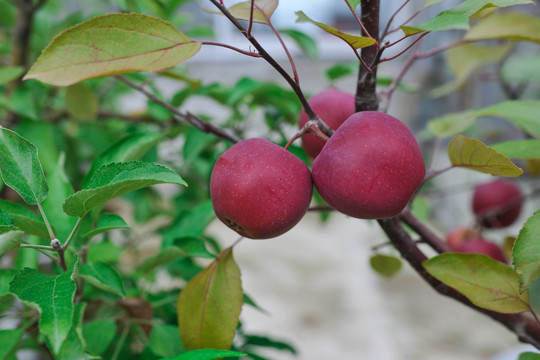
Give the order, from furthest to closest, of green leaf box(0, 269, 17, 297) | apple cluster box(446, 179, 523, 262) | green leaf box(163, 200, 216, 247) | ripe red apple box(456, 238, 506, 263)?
apple cluster box(446, 179, 523, 262), ripe red apple box(456, 238, 506, 263), green leaf box(163, 200, 216, 247), green leaf box(0, 269, 17, 297)

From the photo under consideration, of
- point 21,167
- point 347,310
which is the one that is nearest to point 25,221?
point 21,167

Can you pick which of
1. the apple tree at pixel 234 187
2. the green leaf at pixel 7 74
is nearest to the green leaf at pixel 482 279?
the apple tree at pixel 234 187

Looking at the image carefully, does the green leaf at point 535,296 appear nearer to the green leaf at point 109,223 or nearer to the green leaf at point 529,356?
the green leaf at point 529,356

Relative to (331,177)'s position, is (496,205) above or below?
below

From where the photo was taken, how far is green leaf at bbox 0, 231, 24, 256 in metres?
0.25

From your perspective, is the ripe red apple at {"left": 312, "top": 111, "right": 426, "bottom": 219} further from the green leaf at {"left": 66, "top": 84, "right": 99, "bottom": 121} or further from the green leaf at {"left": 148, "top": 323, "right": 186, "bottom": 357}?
the green leaf at {"left": 66, "top": 84, "right": 99, "bottom": 121}

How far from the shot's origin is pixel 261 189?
0.98ft

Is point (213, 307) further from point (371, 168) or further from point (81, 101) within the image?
point (81, 101)

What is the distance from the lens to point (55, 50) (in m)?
0.26

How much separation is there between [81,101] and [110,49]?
367mm

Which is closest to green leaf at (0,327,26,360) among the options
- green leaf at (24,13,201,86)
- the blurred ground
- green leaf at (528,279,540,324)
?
green leaf at (24,13,201,86)

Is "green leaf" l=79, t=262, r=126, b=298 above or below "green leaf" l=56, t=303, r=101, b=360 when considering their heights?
above

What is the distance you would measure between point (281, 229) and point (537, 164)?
0.62 metres

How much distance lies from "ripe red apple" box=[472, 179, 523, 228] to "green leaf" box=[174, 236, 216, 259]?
509 millimetres
